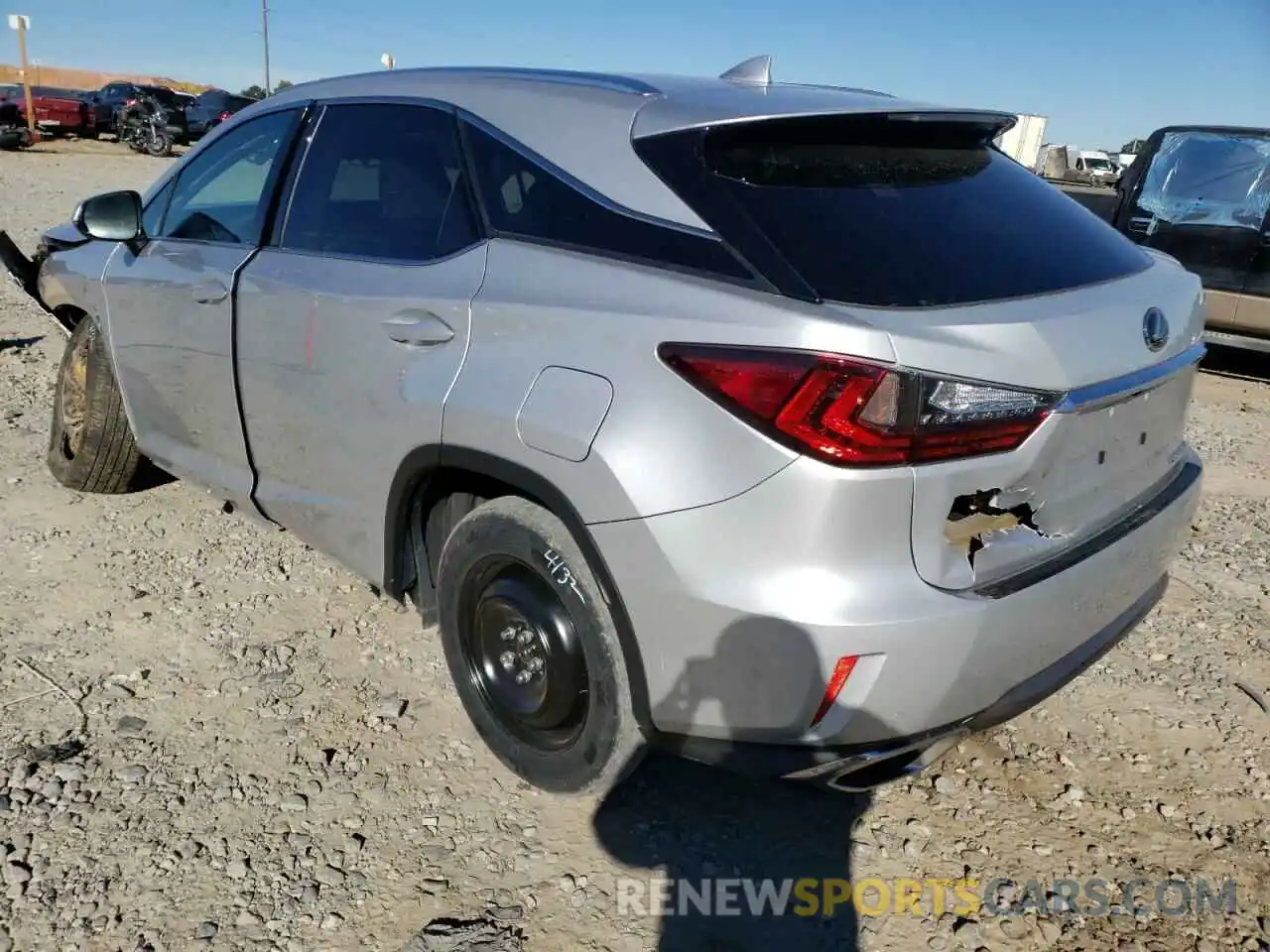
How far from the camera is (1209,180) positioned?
7.59m

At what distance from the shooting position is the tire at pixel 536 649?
2.21 m

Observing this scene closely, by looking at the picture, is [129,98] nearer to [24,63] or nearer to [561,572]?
[24,63]

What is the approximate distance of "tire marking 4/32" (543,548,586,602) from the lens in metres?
2.20

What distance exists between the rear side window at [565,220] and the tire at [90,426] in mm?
2243

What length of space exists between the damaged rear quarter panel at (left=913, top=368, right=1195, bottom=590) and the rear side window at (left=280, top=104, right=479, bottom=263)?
4.34ft

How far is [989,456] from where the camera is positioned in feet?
6.11

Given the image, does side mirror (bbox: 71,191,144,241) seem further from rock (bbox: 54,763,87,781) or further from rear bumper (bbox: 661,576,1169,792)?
rear bumper (bbox: 661,576,1169,792)

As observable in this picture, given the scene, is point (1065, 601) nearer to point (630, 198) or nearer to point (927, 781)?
point (927, 781)

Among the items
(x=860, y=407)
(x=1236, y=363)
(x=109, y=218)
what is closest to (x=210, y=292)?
(x=109, y=218)

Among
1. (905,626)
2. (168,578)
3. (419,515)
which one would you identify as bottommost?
(168,578)

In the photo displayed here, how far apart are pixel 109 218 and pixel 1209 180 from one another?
7.71 metres

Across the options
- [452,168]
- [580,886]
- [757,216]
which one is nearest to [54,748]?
[580,886]

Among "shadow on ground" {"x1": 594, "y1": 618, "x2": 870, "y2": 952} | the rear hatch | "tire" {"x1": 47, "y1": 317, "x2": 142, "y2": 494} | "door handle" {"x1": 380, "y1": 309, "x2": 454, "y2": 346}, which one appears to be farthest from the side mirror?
"shadow on ground" {"x1": 594, "y1": 618, "x2": 870, "y2": 952}

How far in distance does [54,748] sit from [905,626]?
7.54ft
